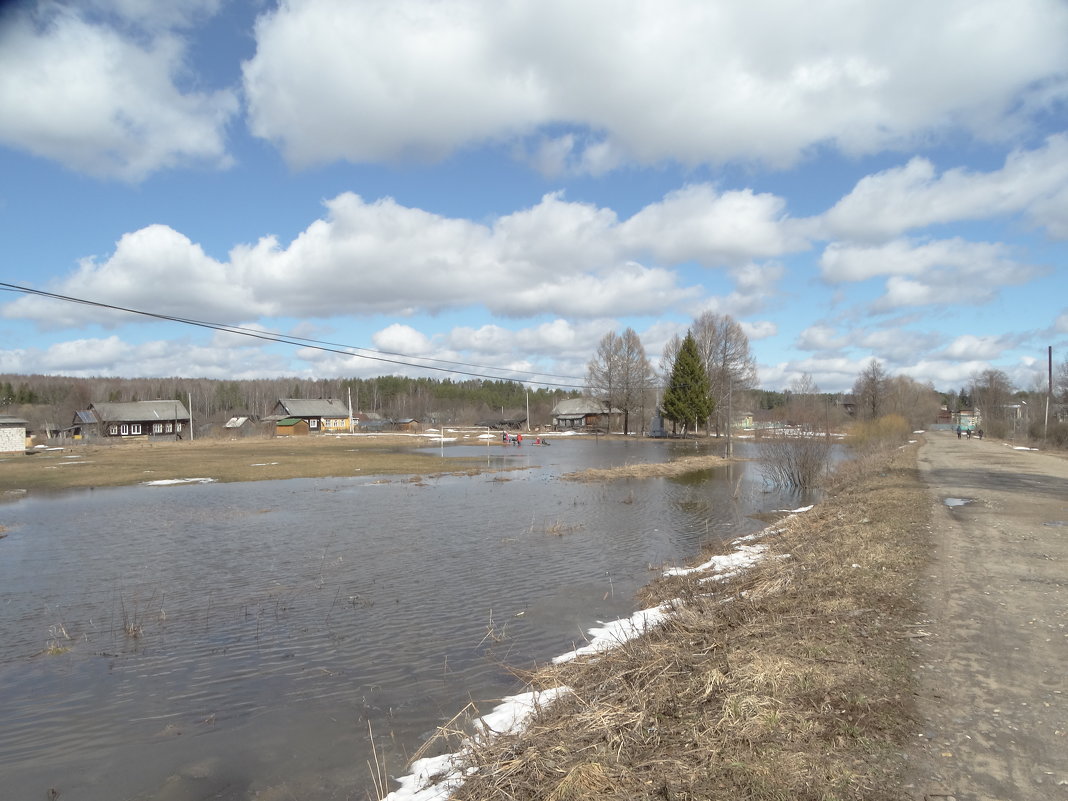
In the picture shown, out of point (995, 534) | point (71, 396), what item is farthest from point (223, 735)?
point (71, 396)

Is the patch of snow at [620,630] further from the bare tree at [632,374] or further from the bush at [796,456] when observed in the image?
the bare tree at [632,374]

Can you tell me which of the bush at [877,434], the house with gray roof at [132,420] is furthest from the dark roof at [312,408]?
the bush at [877,434]

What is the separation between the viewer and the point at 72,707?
24.7 ft

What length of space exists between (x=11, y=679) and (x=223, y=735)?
3910 millimetres

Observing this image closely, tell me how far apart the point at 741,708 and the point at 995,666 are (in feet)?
9.09

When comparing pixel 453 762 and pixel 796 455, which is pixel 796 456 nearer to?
pixel 796 455

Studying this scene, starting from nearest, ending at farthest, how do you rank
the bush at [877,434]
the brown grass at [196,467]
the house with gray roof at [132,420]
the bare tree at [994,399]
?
the brown grass at [196,467]
the bush at [877,434]
the bare tree at [994,399]
the house with gray roof at [132,420]

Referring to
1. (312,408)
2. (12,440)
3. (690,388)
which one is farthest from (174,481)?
(312,408)

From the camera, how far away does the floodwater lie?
6371 millimetres

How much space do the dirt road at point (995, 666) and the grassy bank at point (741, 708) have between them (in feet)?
0.82

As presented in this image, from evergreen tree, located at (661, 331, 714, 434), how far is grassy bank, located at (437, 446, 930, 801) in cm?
6402

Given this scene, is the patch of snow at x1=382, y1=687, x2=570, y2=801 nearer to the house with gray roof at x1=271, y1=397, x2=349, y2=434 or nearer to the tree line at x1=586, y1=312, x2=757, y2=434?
the tree line at x1=586, y1=312, x2=757, y2=434

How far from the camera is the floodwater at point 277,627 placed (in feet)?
20.9

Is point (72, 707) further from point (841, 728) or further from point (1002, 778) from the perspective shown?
point (1002, 778)
